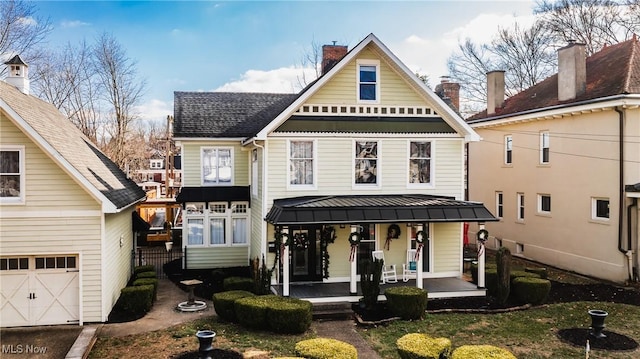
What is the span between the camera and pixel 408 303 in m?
14.2

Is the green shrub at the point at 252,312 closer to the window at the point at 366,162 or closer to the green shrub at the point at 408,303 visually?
the green shrub at the point at 408,303

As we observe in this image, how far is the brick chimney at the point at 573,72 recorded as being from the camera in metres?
20.7

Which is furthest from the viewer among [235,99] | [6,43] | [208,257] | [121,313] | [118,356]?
[6,43]

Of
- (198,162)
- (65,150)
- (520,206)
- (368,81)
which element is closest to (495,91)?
(520,206)

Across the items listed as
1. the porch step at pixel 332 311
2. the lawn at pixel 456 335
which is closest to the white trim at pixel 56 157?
the lawn at pixel 456 335

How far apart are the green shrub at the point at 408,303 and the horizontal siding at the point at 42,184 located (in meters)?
9.25

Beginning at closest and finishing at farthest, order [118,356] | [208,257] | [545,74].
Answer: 1. [118,356]
2. [208,257]
3. [545,74]

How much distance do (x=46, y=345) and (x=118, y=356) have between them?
7.29 ft

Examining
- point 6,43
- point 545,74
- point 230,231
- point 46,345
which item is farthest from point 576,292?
point 6,43

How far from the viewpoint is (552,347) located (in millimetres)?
11992

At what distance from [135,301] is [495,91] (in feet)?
70.9

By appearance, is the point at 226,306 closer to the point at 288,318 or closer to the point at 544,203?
the point at 288,318

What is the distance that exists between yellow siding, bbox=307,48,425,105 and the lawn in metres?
7.99

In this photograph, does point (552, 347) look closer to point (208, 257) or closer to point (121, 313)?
point (121, 313)
